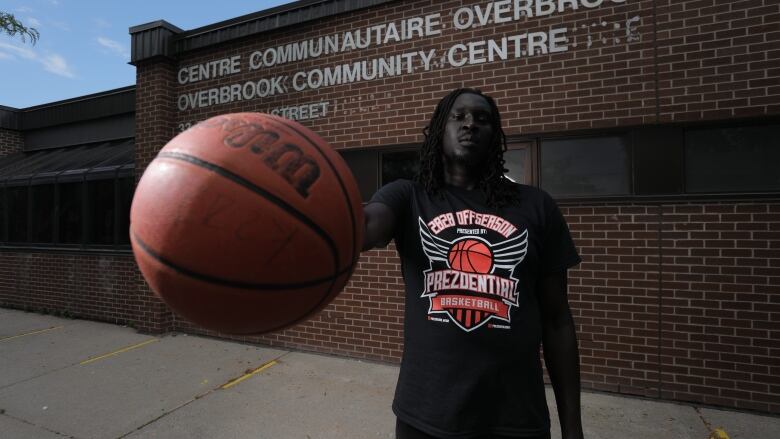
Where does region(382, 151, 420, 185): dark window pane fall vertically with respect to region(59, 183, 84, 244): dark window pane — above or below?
above

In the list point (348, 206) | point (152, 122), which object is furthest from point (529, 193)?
point (152, 122)

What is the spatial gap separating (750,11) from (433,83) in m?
2.89

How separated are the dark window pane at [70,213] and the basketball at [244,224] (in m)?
7.27

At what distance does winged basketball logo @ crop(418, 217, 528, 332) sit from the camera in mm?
1502

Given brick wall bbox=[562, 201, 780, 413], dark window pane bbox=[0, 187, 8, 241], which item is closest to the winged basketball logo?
brick wall bbox=[562, 201, 780, 413]

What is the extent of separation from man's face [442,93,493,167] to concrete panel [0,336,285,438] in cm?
349

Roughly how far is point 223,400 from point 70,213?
551 cm

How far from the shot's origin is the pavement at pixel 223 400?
11.1ft

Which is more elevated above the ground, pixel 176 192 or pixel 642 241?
pixel 176 192

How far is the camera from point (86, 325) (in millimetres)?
6543

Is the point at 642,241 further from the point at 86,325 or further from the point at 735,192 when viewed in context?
the point at 86,325

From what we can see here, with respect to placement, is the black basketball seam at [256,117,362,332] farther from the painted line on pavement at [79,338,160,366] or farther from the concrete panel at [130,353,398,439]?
the painted line on pavement at [79,338,160,366]

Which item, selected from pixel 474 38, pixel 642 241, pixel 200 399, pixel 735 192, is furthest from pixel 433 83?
pixel 200 399

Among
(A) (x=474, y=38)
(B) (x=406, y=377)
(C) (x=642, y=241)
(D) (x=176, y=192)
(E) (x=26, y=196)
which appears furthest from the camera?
(E) (x=26, y=196)
